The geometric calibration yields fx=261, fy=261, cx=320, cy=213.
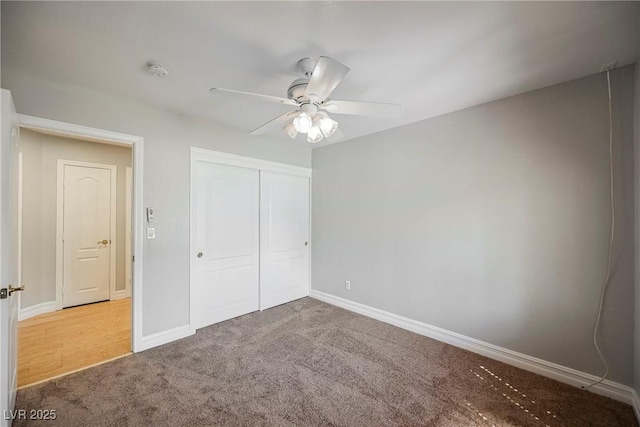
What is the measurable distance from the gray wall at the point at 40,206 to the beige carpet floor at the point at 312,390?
218cm

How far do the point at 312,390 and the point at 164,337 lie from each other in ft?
5.60

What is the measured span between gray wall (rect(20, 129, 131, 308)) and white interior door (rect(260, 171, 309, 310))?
284 centimetres

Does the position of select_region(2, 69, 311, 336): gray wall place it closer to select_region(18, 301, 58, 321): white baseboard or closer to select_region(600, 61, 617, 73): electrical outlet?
select_region(18, 301, 58, 321): white baseboard

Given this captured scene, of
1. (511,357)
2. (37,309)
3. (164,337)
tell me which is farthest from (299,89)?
(37,309)

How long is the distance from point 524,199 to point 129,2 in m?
3.16

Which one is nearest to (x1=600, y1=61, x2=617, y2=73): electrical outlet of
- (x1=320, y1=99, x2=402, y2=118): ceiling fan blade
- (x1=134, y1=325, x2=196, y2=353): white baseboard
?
(x1=320, y1=99, x2=402, y2=118): ceiling fan blade

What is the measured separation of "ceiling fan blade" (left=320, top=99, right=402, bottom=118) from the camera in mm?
1779

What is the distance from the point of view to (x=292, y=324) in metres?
3.20

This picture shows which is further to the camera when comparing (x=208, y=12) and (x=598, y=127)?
(x=598, y=127)

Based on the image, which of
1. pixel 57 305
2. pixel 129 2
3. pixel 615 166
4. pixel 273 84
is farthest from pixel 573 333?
pixel 57 305

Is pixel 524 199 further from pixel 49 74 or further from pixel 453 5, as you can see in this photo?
pixel 49 74

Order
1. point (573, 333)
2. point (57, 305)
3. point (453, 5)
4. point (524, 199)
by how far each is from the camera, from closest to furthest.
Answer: point (453, 5)
point (573, 333)
point (524, 199)
point (57, 305)

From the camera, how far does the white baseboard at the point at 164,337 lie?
2.58m

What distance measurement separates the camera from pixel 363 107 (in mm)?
1840
